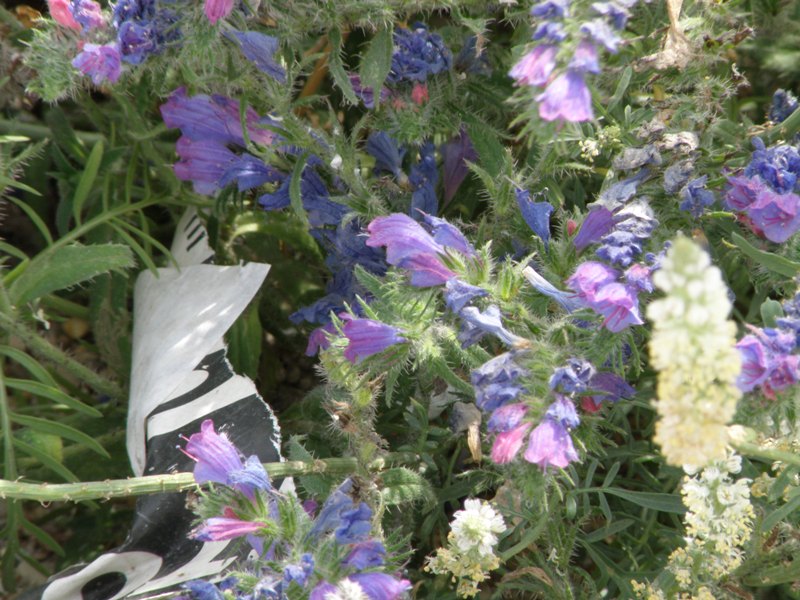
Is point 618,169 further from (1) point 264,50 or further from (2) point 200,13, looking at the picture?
(2) point 200,13

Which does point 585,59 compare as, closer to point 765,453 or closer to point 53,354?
point 765,453

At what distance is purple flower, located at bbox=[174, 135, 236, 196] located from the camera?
1.75 m

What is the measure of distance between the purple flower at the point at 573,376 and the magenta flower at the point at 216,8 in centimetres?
67

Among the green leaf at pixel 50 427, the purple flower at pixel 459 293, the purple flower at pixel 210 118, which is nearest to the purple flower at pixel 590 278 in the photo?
the purple flower at pixel 459 293

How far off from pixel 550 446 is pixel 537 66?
0.46 metres

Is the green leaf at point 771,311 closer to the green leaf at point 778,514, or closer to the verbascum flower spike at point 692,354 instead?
the green leaf at point 778,514

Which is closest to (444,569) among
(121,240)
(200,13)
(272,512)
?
(272,512)

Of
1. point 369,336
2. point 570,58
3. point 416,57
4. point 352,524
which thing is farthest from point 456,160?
point 352,524

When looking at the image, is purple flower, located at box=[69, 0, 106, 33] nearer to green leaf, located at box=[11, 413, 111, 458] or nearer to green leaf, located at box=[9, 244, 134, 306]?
green leaf, located at box=[9, 244, 134, 306]

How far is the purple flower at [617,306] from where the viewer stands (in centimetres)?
120

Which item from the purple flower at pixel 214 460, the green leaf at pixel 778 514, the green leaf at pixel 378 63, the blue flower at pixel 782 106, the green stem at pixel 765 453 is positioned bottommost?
the green leaf at pixel 778 514

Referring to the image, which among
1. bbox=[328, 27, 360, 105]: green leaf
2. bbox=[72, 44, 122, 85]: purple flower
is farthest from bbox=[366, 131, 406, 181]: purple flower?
bbox=[72, 44, 122, 85]: purple flower

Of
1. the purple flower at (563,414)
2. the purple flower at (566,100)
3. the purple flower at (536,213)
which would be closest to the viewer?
the purple flower at (566,100)

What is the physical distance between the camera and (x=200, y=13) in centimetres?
134
